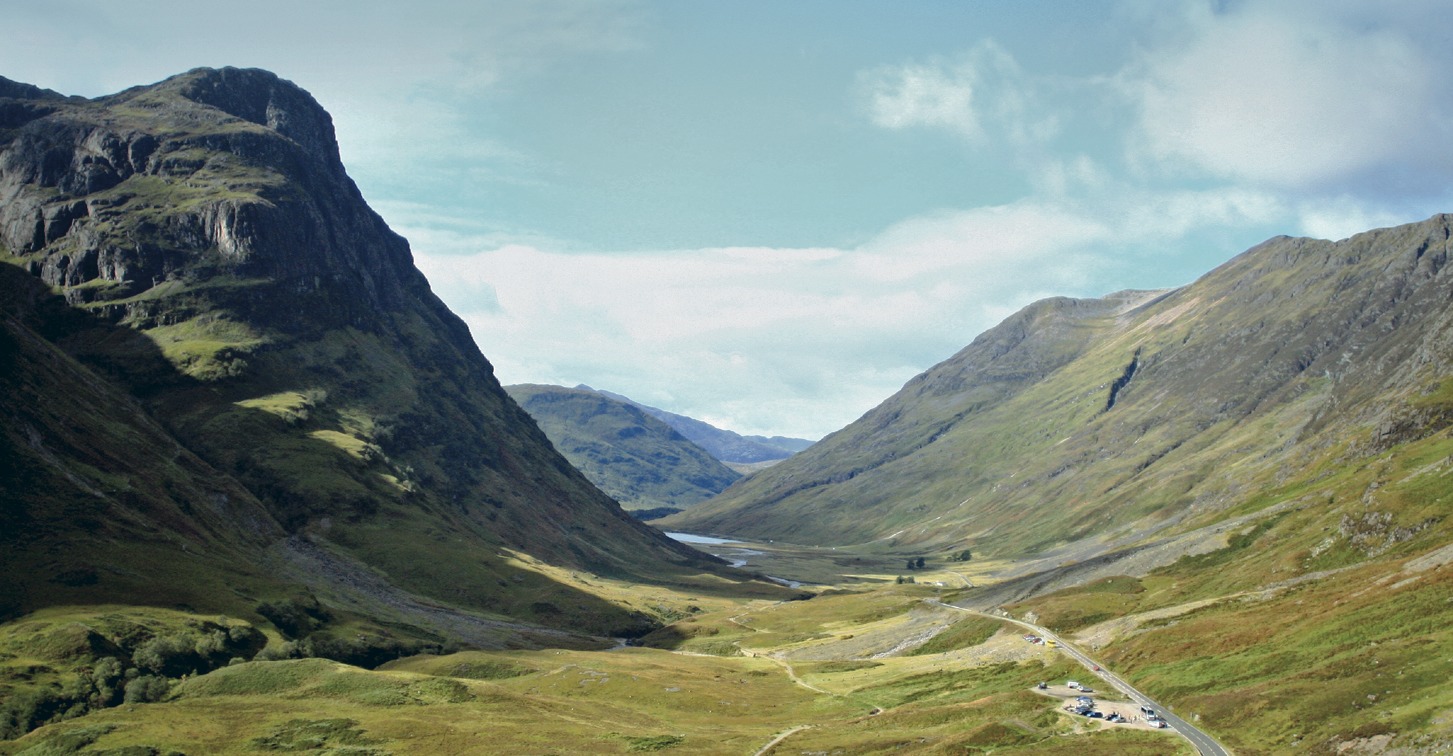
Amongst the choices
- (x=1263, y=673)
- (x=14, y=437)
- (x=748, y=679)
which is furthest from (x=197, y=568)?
(x=1263, y=673)

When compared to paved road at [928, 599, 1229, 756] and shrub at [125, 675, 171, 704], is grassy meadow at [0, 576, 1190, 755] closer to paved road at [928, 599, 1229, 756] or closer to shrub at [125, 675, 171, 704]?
shrub at [125, 675, 171, 704]

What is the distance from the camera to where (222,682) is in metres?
127

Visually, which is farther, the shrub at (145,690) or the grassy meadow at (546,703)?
the shrub at (145,690)

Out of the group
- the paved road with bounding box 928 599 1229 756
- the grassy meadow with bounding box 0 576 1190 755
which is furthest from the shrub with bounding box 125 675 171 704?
the paved road with bounding box 928 599 1229 756

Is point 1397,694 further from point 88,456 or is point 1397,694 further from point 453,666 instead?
point 88,456

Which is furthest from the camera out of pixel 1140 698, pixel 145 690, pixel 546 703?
pixel 546 703

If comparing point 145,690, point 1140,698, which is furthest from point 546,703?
point 1140,698

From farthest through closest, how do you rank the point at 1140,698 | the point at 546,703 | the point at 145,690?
the point at 546,703 → the point at 145,690 → the point at 1140,698

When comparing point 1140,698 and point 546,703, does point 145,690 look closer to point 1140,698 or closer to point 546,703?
point 546,703

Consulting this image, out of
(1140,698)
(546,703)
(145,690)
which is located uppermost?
(1140,698)

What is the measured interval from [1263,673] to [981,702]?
32.5 metres

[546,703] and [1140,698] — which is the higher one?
[1140,698]

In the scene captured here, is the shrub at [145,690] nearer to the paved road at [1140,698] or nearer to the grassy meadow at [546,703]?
the grassy meadow at [546,703]

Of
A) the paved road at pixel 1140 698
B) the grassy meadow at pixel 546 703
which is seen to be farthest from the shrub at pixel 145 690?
the paved road at pixel 1140 698
